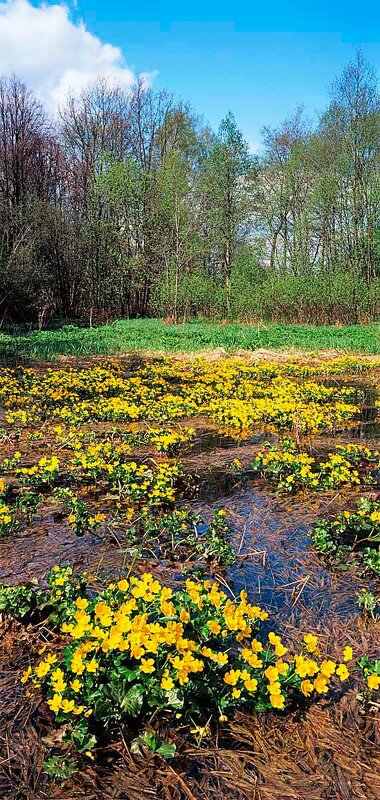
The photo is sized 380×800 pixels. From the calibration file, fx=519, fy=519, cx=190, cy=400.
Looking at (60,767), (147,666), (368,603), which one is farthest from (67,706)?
(368,603)

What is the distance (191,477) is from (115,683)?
8.77 ft

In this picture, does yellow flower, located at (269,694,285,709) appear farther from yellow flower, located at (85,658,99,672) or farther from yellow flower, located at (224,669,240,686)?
yellow flower, located at (85,658,99,672)

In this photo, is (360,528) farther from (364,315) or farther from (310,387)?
(364,315)

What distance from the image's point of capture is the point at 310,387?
832 cm

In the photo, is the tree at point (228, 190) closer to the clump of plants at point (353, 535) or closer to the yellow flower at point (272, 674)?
the clump of plants at point (353, 535)

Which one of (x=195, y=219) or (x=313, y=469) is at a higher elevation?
(x=195, y=219)

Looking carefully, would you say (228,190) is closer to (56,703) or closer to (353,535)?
(353,535)

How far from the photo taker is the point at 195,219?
27.4 metres

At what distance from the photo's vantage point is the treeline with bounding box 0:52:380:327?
79.5 ft

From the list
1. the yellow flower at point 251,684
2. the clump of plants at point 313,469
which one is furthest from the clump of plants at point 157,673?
the clump of plants at point 313,469

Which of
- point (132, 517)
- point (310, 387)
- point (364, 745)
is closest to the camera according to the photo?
point (364, 745)

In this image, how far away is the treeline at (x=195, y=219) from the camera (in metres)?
24.2

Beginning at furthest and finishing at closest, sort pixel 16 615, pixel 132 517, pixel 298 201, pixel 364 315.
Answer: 1. pixel 298 201
2. pixel 364 315
3. pixel 132 517
4. pixel 16 615

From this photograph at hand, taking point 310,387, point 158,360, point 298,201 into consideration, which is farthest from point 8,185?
point 310,387
